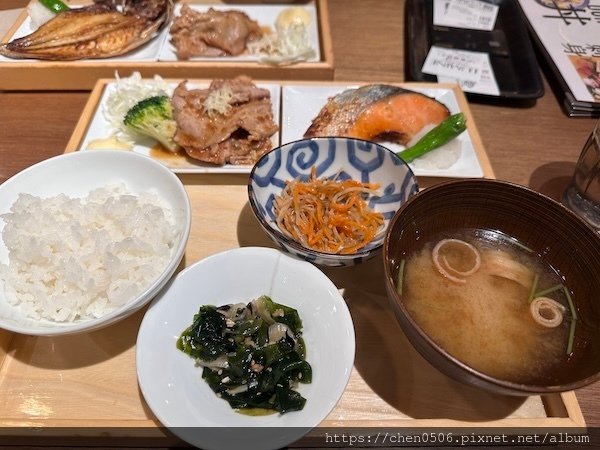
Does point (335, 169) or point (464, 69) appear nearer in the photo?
point (335, 169)

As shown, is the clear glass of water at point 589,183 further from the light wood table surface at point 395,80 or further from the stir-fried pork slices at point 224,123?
the stir-fried pork slices at point 224,123

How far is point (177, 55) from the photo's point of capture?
252cm

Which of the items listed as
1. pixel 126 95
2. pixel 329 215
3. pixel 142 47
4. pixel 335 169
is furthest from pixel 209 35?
pixel 329 215

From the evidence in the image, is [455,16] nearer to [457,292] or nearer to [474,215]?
[474,215]

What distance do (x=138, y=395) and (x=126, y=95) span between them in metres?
1.44

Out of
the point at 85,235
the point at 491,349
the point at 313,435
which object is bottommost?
the point at 313,435

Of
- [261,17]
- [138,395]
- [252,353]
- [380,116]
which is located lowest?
[138,395]

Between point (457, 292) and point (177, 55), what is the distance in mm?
2025

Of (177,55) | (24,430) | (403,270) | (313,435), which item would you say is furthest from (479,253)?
(177,55)

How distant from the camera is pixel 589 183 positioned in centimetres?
176

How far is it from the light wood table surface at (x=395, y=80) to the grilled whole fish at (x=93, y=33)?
22cm

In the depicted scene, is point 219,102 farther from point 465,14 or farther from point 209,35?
point 465,14

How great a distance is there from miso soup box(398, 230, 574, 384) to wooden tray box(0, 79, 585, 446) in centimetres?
18

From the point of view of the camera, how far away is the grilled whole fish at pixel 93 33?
2377mm
